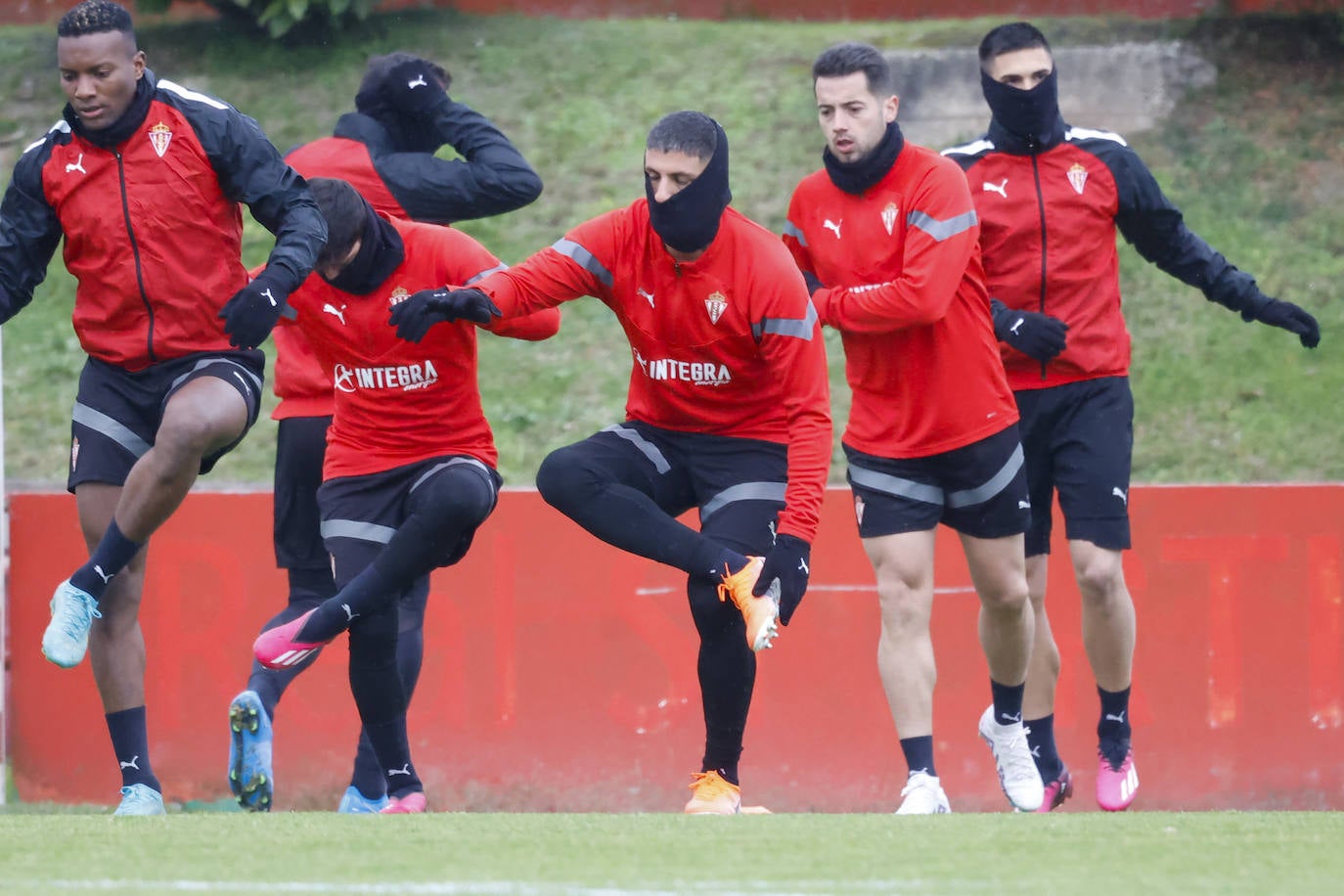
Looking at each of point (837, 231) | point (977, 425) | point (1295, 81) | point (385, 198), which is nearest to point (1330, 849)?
point (977, 425)

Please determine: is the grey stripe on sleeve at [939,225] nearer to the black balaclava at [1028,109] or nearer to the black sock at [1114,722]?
the black balaclava at [1028,109]

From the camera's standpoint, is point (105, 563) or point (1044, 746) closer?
point (105, 563)

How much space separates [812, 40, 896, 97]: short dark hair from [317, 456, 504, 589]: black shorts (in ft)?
5.62

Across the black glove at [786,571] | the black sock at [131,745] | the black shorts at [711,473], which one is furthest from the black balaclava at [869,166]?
the black sock at [131,745]

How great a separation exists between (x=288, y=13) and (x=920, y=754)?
10847mm

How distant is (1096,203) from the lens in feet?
22.2

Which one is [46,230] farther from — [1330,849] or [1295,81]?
[1295,81]

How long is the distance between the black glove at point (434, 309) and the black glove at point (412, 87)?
5.77 feet

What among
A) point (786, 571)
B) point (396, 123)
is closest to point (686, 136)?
point (786, 571)

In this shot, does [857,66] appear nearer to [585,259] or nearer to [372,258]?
[585,259]

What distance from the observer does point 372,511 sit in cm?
636

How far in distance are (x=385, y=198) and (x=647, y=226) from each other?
1559 millimetres

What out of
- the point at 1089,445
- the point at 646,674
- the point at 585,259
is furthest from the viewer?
the point at 646,674

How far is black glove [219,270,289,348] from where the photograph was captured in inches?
225
